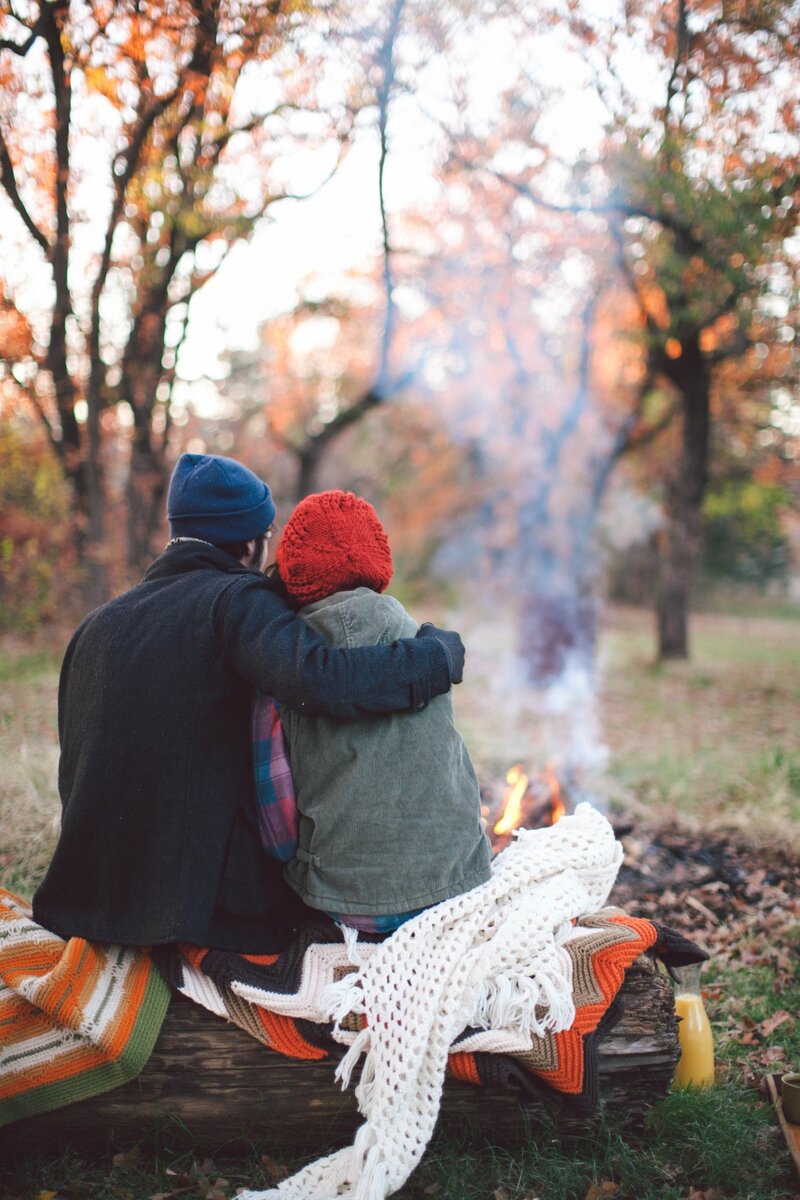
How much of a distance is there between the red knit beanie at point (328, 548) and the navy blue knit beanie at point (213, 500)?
0.18 meters

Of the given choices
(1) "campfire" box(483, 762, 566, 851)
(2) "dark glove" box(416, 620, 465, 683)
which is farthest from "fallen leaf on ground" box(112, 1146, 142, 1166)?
(1) "campfire" box(483, 762, 566, 851)

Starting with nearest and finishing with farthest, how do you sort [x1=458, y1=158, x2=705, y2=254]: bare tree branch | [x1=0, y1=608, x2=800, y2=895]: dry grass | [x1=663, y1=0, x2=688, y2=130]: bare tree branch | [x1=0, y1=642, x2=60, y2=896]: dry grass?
[x1=0, y1=642, x2=60, y2=896]: dry grass, [x1=0, y1=608, x2=800, y2=895]: dry grass, [x1=663, y1=0, x2=688, y2=130]: bare tree branch, [x1=458, y1=158, x2=705, y2=254]: bare tree branch

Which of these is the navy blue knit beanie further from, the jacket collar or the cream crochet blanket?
the cream crochet blanket

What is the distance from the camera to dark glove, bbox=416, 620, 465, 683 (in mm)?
2430

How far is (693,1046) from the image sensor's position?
2.81 meters

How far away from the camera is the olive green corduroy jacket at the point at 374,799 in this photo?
7.80ft

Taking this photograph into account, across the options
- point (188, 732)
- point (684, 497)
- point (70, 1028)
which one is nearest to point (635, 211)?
point (684, 497)

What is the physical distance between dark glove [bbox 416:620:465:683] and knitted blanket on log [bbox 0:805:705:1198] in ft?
2.02

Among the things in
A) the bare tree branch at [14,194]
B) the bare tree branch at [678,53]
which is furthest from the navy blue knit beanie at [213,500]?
the bare tree branch at [678,53]

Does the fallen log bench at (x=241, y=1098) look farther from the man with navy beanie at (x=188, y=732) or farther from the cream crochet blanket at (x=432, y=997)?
the man with navy beanie at (x=188, y=732)

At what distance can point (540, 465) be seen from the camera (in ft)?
48.1

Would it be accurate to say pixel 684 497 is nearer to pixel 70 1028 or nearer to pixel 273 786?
pixel 273 786

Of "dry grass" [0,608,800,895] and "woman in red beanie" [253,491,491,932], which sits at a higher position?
"woman in red beanie" [253,491,491,932]

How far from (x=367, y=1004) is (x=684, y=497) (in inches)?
443
